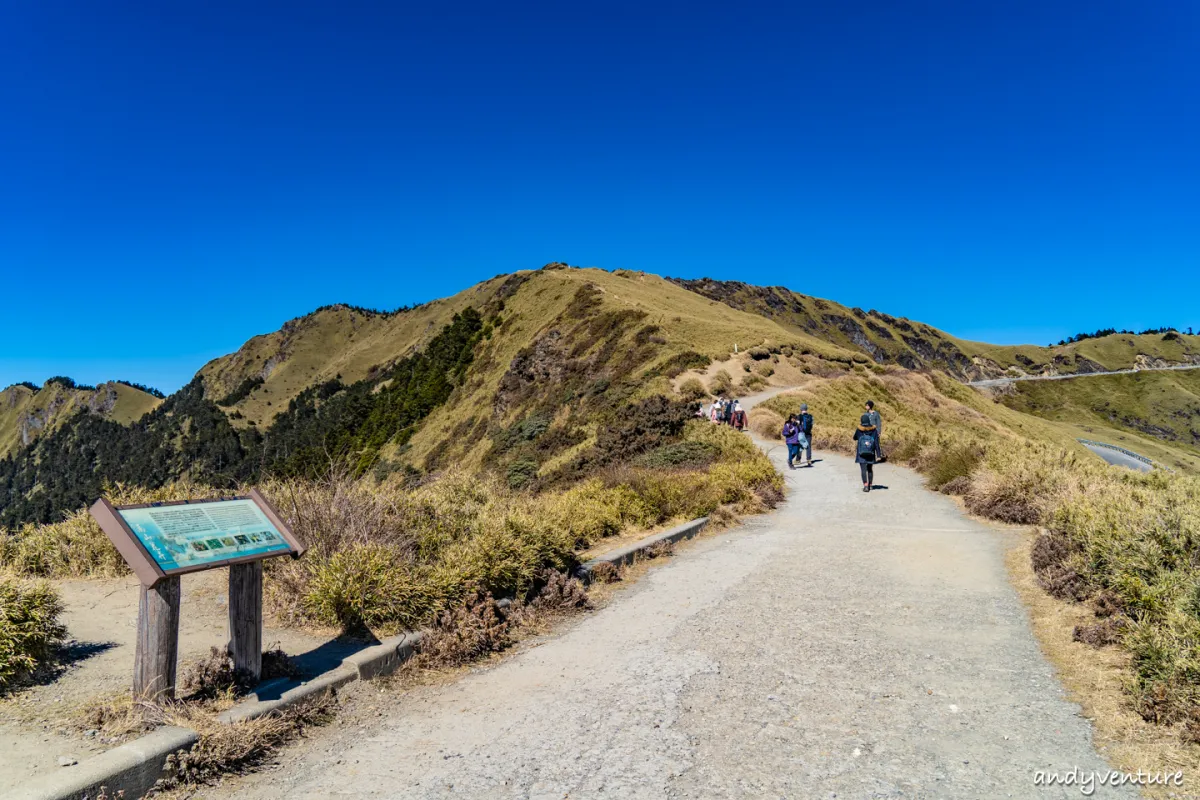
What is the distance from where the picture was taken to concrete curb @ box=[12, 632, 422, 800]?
3.08m

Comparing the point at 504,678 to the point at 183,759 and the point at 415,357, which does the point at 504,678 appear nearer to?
the point at 183,759

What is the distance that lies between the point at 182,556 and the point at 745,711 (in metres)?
3.52

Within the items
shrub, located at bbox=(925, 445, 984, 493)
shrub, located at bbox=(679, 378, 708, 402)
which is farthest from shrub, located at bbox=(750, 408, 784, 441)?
shrub, located at bbox=(925, 445, 984, 493)

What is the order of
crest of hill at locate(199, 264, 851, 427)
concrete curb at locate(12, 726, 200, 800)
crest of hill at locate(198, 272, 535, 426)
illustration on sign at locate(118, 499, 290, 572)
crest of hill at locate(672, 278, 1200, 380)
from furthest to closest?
crest of hill at locate(672, 278, 1200, 380) < crest of hill at locate(198, 272, 535, 426) < crest of hill at locate(199, 264, 851, 427) < illustration on sign at locate(118, 499, 290, 572) < concrete curb at locate(12, 726, 200, 800)

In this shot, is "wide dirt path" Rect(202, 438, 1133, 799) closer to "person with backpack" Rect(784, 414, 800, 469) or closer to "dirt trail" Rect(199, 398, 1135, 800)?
"dirt trail" Rect(199, 398, 1135, 800)

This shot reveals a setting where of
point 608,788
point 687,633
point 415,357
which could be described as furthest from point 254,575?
point 415,357

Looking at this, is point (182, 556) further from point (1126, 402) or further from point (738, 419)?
point (1126, 402)

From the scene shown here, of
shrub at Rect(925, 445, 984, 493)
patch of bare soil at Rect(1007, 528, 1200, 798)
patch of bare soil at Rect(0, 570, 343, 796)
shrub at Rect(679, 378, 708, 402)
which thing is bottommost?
patch of bare soil at Rect(1007, 528, 1200, 798)

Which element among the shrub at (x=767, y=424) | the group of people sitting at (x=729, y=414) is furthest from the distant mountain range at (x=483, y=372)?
the shrub at (x=767, y=424)

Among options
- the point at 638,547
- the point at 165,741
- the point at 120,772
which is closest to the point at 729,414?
the point at 638,547

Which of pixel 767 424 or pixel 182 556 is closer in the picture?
pixel 182 556

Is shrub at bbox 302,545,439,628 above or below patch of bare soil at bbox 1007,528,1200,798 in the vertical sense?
above

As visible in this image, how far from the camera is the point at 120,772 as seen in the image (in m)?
3.28

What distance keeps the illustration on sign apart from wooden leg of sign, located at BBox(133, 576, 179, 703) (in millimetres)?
199
